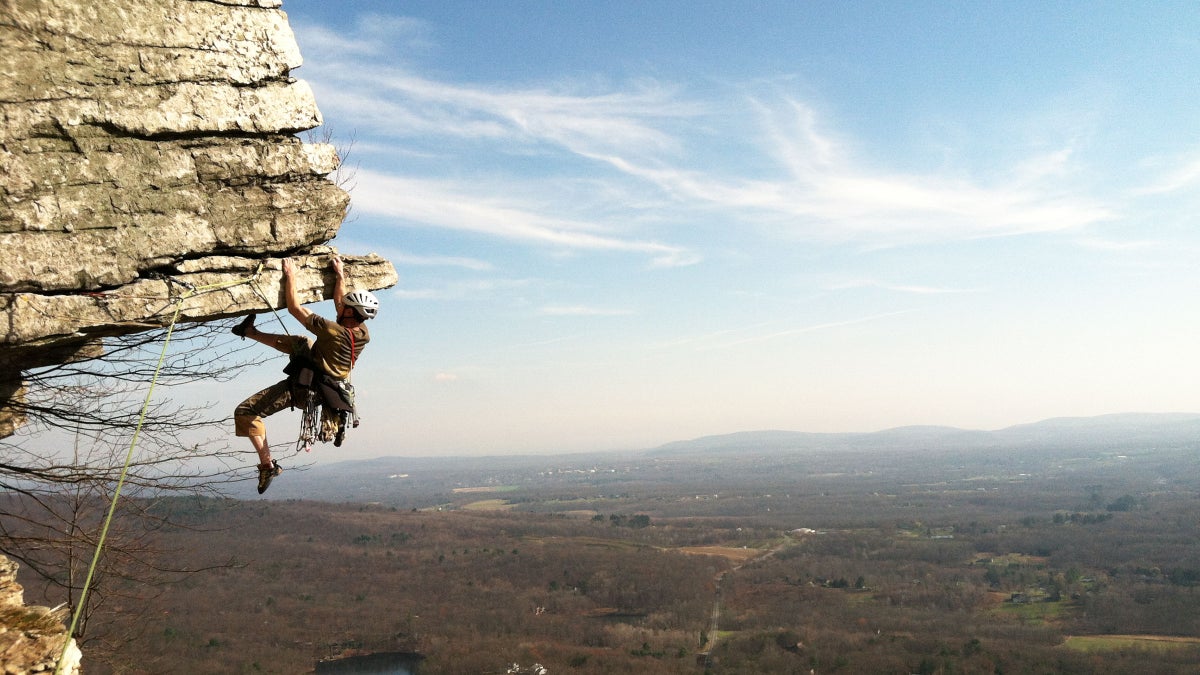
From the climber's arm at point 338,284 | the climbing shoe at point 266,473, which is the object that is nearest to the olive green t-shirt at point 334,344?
the climber's arm at point 338,284

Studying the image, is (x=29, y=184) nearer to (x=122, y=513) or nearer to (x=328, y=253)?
(x=328, y=253)

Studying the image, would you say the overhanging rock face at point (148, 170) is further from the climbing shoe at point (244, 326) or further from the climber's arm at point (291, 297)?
the climbing shoe at point (244, 326)

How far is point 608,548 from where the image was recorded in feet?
358

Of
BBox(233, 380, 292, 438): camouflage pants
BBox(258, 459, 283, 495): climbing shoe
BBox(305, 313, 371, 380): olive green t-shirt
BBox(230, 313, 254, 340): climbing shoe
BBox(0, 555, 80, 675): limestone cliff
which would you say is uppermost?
BBox(230, 313, 254, 340): climbing shoe

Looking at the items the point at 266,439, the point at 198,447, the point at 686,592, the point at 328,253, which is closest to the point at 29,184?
the point at 328,253

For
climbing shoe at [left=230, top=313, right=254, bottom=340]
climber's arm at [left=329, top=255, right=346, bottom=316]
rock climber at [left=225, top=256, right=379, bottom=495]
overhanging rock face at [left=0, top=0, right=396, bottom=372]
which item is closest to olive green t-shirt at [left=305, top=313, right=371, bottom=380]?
rock climber at [left=225, top=256, right=379, bottom=495]

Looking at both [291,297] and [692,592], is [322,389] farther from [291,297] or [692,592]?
Result: [692,592]

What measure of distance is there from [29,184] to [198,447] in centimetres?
371

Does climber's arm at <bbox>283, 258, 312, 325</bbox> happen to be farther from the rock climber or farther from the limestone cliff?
the limestone cliff

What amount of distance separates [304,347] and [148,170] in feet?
6.68

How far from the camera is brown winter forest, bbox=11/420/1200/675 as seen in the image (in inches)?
2422

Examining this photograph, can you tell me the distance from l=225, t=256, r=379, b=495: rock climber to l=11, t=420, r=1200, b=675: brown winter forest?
1207 inches

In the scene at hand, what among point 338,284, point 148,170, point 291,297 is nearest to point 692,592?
point 338,284

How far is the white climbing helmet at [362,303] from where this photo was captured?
6934 mm
